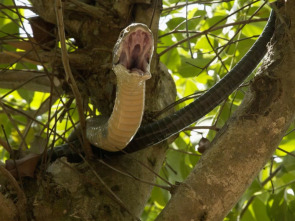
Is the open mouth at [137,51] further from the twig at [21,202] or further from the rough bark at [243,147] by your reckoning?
the twig at [21,202]

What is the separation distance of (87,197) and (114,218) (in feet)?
0.45

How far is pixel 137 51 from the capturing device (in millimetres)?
2049

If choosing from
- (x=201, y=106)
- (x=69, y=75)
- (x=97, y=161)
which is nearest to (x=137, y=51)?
(x=69, y=75)

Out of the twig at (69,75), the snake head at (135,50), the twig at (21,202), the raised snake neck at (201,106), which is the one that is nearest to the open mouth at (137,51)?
the snake head at (135,50)

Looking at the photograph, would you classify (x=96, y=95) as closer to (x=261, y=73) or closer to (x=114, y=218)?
(x=114, y=218)

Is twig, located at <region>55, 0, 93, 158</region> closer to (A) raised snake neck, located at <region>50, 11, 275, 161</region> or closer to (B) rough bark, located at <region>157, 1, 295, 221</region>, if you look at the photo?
(A) raised snake neck, located at <region>50, 11, 275, 161</region>

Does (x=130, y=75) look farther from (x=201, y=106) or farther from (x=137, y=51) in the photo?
(x=201, y=106)

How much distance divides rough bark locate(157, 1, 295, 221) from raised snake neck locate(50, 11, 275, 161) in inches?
14.7

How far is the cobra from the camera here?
77.1 inches

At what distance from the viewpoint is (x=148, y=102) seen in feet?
8.18

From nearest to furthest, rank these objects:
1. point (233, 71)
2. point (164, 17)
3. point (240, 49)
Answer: point (233, 71)
point (240, 49)
point (164, 17)

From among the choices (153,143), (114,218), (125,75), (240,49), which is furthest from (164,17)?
(114,218)

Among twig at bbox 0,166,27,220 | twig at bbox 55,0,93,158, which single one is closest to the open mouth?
twig at bbox 55,0,93,158

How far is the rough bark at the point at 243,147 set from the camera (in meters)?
1.72
